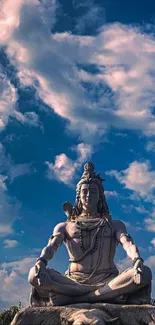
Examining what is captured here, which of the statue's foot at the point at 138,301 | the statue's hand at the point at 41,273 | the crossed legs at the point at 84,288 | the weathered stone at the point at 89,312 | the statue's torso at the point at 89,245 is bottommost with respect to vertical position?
the weathered stone at the point at 89,312

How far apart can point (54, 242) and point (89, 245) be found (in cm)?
79

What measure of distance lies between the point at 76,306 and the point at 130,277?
118 cm

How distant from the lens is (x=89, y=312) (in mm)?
7949

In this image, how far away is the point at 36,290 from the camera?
29.7 ft

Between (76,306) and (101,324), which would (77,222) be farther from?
(101,324)

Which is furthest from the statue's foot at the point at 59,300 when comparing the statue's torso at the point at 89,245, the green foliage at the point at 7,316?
the green foliage at the point at 7,316

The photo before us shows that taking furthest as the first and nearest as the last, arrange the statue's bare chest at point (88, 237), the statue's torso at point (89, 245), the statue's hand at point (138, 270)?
the statue's bare chest at point (88, 237) → the statue's torso at point (89, 245) → the statue's hand at point (138, 270)

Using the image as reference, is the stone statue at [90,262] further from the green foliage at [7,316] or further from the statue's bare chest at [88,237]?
the green foliage at [7,316]

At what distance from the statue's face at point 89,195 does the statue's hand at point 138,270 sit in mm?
2340

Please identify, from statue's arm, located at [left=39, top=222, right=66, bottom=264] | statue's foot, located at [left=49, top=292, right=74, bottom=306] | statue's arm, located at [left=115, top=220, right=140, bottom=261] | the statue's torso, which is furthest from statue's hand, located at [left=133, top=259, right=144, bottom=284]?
statue's arm, located at [left=39, top=222, right=66, bottom=264]

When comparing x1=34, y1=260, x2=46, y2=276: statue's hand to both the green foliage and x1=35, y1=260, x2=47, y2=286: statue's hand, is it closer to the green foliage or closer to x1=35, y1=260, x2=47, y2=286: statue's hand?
x1=35, y1=260, x2=47, y2=286: statue's hand

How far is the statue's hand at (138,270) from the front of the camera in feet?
28.1

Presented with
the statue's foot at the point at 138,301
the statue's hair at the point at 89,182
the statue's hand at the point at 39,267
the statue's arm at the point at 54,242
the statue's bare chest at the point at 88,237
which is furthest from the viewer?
the statue's hair at the point at 89,182

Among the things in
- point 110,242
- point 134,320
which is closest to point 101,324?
point 134,320
